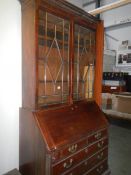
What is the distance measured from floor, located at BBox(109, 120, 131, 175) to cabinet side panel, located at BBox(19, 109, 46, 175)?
1.14m

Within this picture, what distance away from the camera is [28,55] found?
4.90ft

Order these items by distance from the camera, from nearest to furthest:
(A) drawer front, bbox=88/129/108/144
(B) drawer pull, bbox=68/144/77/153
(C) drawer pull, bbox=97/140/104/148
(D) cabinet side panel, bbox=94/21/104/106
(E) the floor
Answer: (B) drawer pull, bbox=68/144/77/153
(A) drawer front, bbox=88/129/108/144
(C) drawer pull, bbox=97/140/104/148
(D) cabinet side panel, bbox=94/21/104/106
(E) the floor

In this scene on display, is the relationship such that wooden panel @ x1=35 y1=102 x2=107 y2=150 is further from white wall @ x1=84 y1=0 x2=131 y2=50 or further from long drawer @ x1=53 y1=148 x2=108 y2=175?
white wall @ x1=84 y1=0 x2=131 y2=50

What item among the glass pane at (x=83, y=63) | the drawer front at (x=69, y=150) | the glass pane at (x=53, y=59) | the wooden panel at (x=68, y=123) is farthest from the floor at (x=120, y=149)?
the glass pane at (x=53, y=59)

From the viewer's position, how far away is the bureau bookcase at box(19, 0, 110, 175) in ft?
4.54

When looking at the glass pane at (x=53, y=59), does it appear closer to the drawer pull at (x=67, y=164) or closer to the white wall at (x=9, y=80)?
the white wall at (x=9, y=80)

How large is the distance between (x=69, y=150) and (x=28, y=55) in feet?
3.10

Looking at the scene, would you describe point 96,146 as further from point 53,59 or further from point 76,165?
point 53,59

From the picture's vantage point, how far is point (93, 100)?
216 centimetres

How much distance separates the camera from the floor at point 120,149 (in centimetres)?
217

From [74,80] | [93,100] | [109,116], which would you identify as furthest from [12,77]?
[109,116]

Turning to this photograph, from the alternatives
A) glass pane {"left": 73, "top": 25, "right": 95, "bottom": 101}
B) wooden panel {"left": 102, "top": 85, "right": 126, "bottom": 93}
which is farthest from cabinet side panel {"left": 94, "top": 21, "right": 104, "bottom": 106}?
wooden panel {"left": 102, "top": 85, "right": 126, "bottom": 93}

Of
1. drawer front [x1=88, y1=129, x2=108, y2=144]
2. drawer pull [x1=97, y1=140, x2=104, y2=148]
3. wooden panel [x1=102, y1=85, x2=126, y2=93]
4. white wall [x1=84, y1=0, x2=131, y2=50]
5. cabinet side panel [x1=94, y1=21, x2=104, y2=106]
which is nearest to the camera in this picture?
drawer front [x1=88, y1=129, x2=108, y2=144]

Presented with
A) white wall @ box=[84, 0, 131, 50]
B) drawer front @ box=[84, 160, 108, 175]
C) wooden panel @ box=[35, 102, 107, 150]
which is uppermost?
white wall @ box=[84, 0, 131, 50]
